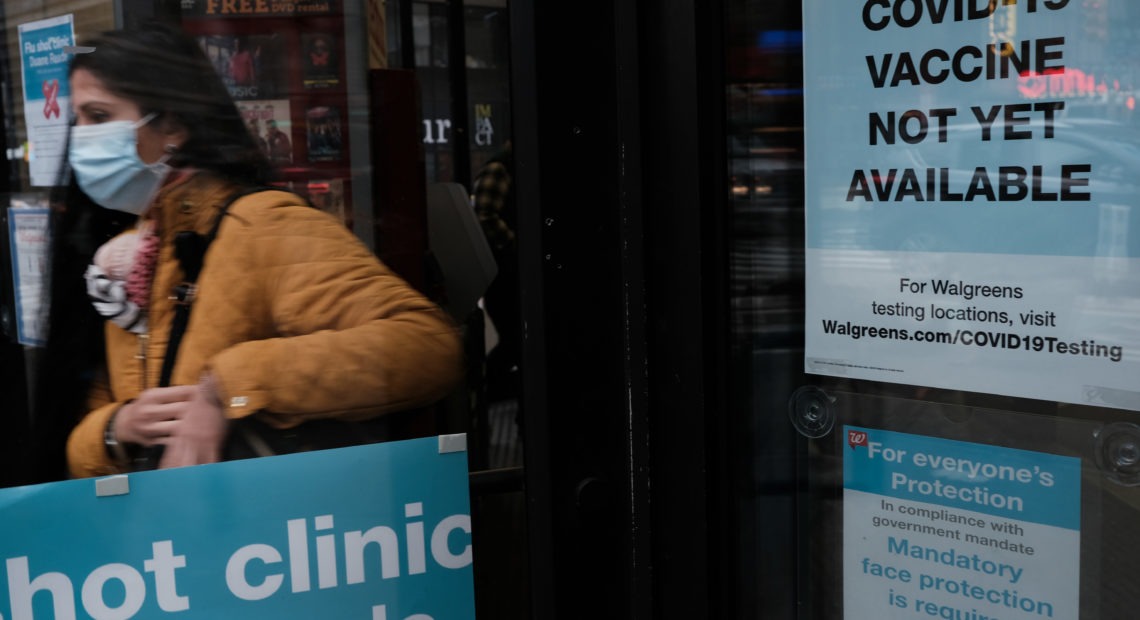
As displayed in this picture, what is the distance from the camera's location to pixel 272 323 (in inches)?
73.6

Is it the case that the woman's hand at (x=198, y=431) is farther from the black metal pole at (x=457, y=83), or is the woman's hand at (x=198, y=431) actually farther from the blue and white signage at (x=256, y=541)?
the black metal pole at (x=457, y=83)

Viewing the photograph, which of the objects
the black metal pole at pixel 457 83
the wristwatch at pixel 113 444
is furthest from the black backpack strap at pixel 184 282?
the black metal pole at pixel 457 83

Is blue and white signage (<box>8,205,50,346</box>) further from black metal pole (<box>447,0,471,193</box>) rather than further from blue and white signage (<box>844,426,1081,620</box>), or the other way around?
blue and white signage (<box>844,426,1081,620</box>)

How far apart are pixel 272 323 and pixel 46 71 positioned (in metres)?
0.52

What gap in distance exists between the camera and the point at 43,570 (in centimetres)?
177

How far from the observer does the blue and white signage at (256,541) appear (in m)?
1.78

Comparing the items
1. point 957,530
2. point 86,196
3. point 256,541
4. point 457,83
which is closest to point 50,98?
point 86,196

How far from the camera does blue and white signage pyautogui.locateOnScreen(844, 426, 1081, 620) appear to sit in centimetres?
154

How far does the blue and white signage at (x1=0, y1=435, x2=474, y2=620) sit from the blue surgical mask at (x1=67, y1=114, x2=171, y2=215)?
1.46 ft

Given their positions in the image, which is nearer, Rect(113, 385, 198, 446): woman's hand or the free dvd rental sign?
the free dvd rental sign

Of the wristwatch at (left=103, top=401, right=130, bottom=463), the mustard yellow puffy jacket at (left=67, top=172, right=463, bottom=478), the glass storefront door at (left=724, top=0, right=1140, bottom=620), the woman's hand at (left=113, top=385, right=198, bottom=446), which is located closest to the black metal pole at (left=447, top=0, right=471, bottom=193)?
the mustard yellow puffy jacket at (left=67, top=172, right=463, bottom=478)

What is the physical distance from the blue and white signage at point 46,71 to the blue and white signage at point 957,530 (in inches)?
52.2

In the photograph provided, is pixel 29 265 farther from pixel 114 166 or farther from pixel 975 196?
pixel 975 196

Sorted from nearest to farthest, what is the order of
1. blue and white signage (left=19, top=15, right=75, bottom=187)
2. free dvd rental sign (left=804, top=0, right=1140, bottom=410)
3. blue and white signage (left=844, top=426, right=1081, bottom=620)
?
free dvd rental sign (left=804, top=0, right=1140, bottom=410) → blue and white signage (left=844, top=426, right=1081, bottom=620) → blue and white signage (left=19, top=15, right=75, bottom=187)
